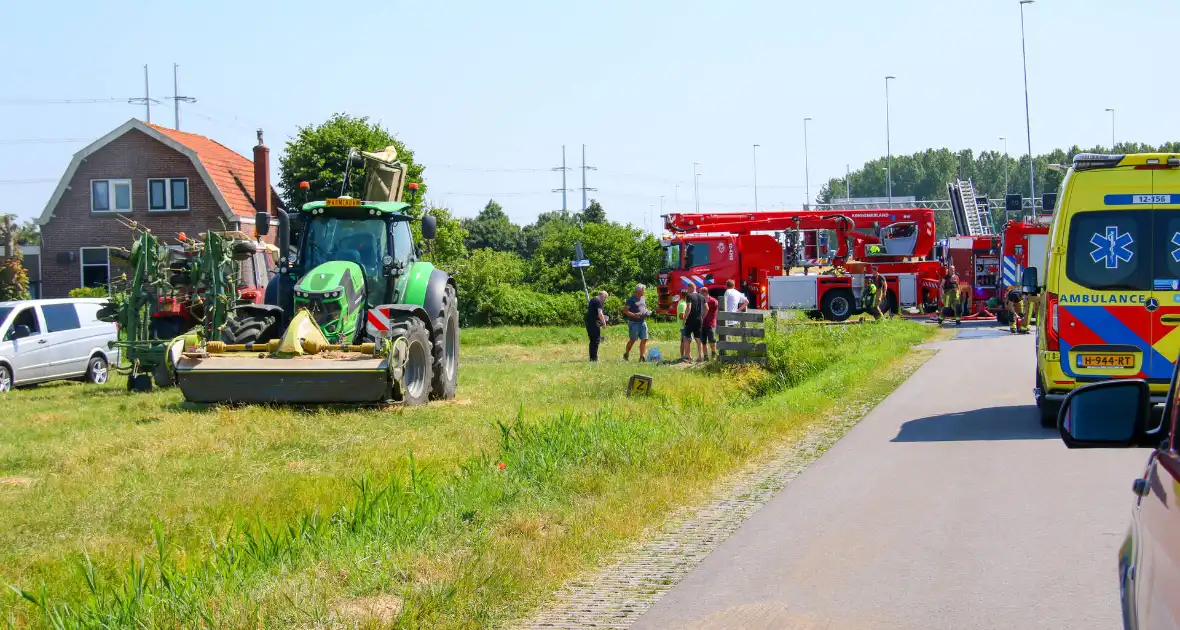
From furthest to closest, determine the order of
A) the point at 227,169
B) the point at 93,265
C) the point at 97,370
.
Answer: the point at 227,169, the point at 93,265, the point at 97,370

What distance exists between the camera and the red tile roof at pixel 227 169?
42266 mm

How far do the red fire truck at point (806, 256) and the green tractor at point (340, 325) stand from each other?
19.4 metres

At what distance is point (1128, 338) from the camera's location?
11.4 metres

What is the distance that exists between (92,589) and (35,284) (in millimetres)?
45313

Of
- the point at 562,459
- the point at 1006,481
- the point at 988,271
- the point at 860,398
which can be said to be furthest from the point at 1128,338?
the point at 988,271

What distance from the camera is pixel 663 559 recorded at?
287 inches

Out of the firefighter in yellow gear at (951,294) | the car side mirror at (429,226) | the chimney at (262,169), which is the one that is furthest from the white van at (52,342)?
the firefighter in yellow gear at (951,294)

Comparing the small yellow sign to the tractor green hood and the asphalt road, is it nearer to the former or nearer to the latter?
the tractor green hood

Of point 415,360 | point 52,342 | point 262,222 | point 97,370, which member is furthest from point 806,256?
point 262,222

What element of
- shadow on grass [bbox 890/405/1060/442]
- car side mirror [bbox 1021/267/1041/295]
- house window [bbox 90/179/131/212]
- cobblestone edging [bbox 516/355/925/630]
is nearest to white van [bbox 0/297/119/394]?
shadow on grass [bbox 890/405/1060/442]

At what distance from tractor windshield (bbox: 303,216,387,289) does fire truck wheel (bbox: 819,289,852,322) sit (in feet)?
73.1

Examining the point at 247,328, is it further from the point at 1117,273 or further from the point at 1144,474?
the point at 1144,474

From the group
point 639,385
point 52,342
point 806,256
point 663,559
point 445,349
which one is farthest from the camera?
point 806,256

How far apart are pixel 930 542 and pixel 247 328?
33.7ft
